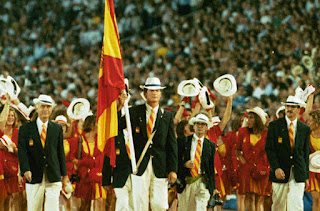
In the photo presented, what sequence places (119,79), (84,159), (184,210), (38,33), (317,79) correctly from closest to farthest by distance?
(119,79), (184,210), (84,159), (317,79), (38,33)

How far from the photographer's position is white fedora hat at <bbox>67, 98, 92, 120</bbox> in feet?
41.7

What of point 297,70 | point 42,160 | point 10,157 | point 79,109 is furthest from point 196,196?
point 297,70

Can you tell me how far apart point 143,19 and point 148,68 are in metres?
3.15

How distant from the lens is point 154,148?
9.28 m

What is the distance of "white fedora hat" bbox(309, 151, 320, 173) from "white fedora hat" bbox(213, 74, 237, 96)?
182 cm

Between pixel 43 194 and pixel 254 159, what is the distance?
4.25 m

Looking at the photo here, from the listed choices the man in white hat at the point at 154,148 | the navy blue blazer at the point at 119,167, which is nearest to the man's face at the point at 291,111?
the man in white hat at the point at 154,148

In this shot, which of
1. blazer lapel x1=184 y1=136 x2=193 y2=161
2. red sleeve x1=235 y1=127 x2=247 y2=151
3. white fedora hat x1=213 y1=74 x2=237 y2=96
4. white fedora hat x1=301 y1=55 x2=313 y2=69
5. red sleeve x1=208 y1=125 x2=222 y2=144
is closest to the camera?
blazer lapel x1=184 y1=136 x2=193 y2=161

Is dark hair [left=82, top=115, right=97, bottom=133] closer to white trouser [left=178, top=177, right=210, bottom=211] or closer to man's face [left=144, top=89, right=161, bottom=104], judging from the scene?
white trouser [left=178, top=177, right=210, bottom=211]

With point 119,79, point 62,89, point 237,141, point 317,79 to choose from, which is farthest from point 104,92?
point 62,89

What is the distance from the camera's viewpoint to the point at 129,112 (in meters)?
9.51

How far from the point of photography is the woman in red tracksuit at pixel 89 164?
472 inches

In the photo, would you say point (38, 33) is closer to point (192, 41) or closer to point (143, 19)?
point (143, 19)

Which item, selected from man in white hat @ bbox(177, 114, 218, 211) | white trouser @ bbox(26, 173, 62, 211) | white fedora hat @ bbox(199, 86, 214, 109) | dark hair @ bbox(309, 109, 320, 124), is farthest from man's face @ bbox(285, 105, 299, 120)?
white trouser @ bbox(26, 173, 62, 211)
